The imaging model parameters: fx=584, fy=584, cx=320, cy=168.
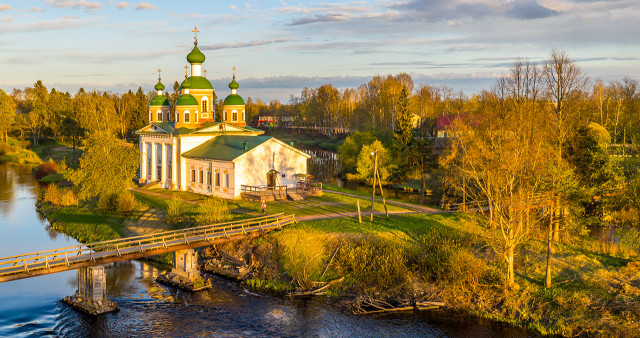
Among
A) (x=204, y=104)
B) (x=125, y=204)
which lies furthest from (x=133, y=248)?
(x=204, y=104)

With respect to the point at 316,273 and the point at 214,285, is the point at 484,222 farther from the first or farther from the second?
the point at 214,285

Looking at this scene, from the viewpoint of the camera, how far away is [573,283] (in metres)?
28.4

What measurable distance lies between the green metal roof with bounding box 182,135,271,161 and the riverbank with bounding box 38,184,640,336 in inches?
457

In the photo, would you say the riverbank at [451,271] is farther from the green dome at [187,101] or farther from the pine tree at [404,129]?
the pine tree at [404,129]

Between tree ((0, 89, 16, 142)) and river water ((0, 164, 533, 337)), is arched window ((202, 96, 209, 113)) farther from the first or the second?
tree ((0, 89, 16, 142))

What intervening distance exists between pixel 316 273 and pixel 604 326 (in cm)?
1360

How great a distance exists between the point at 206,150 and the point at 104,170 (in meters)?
8.68

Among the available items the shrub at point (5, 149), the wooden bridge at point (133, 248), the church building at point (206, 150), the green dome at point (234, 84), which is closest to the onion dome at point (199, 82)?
the church building at point (206, 150)

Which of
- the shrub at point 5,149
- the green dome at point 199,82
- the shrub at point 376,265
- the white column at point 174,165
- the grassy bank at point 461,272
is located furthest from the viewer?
the shrub at point 5,149

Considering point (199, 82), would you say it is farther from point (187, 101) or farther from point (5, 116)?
point (5, 116)

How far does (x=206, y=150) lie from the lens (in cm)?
4919

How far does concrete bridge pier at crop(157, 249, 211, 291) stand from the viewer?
30594mm

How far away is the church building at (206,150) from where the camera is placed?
45750mm

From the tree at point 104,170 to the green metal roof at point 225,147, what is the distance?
5.88 meters
